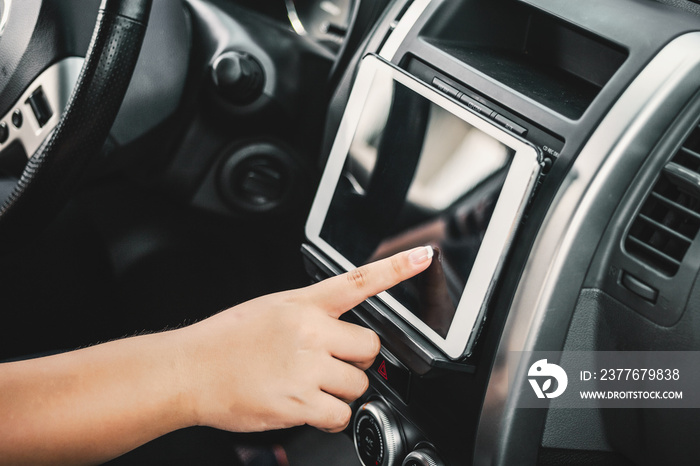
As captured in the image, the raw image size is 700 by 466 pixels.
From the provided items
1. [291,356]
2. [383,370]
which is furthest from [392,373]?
[291,356]

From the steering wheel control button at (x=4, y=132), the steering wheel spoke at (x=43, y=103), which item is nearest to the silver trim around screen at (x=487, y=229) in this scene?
the steering wheel spoke at (x=43, y=103)

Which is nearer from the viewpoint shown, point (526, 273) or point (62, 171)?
point (526, 273)

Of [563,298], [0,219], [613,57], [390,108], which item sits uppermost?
[613,57]

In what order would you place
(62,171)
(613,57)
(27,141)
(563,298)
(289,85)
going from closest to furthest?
(563,298), (613,57), (62,171), (27,141), (289,85)

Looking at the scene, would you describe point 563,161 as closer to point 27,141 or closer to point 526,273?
point 526,273

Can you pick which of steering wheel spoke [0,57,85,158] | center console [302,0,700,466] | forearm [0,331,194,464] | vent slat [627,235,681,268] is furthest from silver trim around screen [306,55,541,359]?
steering wheel spoke [0,57,85,158]

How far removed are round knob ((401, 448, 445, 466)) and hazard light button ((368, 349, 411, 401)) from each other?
0.07 m

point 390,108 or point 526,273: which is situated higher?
point 390,108

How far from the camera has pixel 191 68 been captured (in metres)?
1.19

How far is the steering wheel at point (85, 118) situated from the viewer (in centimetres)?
86

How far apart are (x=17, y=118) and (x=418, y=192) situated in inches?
28.7

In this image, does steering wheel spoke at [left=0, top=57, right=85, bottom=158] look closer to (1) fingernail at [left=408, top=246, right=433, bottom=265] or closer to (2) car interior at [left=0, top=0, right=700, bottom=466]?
(2) car interior at [left=0, top=0, right=700, bottom=466]

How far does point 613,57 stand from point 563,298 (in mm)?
293

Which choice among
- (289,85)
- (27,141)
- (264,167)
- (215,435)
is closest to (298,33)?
(289,85)
